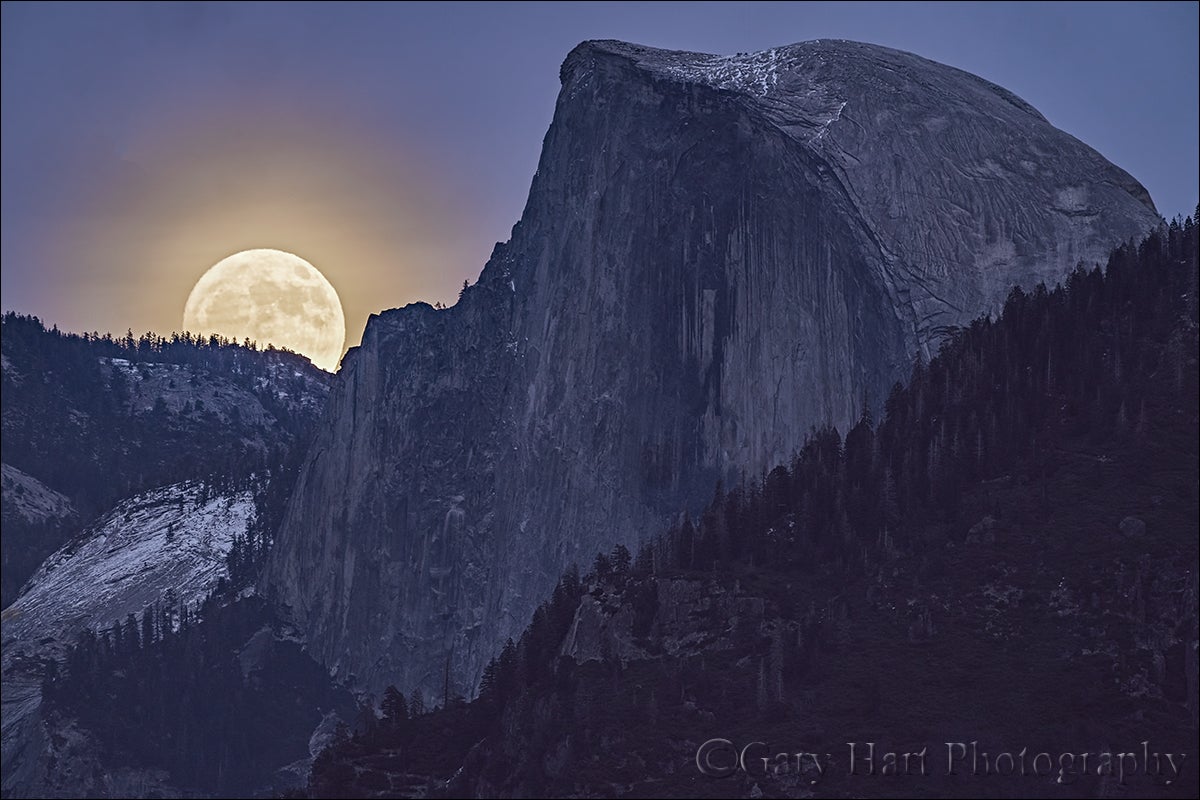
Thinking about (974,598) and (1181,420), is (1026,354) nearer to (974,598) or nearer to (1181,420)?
(1181,420)

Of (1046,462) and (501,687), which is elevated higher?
(1046,462)

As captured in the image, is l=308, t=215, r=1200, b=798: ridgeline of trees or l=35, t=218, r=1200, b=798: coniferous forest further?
l=308, t=215, r=1200, b=798: ridgeline of trees

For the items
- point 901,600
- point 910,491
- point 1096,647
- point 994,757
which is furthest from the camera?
point 910,491

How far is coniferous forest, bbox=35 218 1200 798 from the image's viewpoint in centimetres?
14825

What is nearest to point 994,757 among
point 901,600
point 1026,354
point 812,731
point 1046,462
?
point 812,731

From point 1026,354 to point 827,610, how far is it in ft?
97.1

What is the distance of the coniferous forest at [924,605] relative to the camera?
148 m

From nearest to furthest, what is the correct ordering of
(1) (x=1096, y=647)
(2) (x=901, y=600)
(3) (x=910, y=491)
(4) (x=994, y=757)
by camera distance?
1. (4) (x=994, y=757)
2. (1) (x=1096, y=647)
3. (2) (x=901, y=600)
4. (3) (x=910, y=491)

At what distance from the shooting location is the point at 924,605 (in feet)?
532

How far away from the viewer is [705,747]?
150625mm

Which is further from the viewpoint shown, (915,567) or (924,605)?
(915,567)

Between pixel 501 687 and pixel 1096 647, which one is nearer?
pixel 1096 647

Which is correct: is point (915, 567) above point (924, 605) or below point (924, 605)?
above

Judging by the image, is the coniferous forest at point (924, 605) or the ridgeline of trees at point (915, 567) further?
the ridgeline of trees at point (915, 567)
